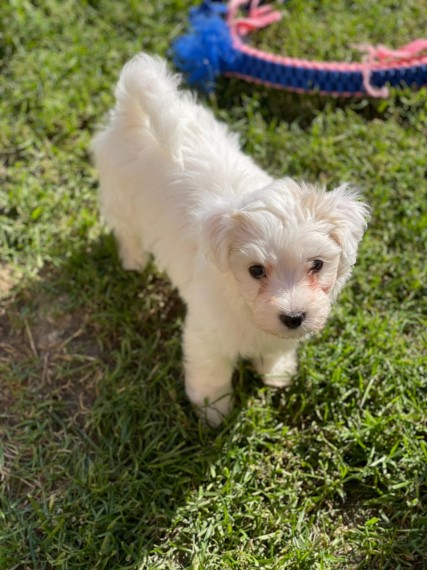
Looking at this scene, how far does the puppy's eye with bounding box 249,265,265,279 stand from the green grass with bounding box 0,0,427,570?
1079 millimetres

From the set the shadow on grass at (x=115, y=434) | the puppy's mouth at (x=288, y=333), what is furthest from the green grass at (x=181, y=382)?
the puppy's mouth at (x=288, y=333)

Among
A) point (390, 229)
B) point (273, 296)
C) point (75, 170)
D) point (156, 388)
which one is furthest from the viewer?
point (75, 170)

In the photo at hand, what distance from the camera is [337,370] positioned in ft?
13.3

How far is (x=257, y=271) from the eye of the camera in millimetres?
3164

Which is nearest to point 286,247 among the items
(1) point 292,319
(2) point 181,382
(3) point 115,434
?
(1) point 292,319

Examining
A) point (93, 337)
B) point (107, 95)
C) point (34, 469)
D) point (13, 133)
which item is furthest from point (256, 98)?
point (34, 469)

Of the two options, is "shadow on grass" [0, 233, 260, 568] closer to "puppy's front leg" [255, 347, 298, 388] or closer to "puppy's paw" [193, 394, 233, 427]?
"puppy's paw" [193, 394, 233, 427]

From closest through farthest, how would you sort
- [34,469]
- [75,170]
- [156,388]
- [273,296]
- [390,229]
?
[273,296] → [34,469] → [156,388] → [390,229] → [75,170]

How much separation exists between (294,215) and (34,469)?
198 cm

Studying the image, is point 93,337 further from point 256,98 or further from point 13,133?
point 256,98

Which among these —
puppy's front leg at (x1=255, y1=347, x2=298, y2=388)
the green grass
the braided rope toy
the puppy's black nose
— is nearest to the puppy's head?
the puppy's black nose

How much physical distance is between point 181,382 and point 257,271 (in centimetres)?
124

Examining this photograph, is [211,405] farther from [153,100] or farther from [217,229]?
[153,100]

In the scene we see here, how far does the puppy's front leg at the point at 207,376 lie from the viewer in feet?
12.0
